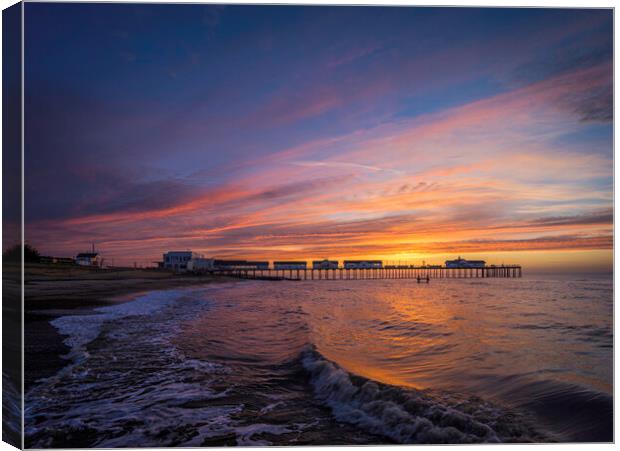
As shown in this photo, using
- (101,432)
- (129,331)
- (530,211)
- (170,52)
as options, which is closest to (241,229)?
(129,331)

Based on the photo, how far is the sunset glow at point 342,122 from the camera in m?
5.20

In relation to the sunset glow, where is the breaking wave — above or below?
below

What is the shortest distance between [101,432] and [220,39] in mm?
5019

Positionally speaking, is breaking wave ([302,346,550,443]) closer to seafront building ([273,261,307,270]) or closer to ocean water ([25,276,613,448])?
ocean water ([25,276,613,448])

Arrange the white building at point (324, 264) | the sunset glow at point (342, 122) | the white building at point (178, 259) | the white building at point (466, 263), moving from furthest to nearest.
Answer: the white building at point (324, 264) < the white building at point (466, 263) < the white building at point (178, 259) < the sunset glow at point (342, 122)

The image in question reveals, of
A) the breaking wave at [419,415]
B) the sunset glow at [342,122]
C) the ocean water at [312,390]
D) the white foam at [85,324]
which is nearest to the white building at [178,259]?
the white foam at [85,324]

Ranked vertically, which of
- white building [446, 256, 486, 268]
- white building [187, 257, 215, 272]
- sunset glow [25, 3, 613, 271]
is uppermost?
sunset glow [25, 3, 613, 271]

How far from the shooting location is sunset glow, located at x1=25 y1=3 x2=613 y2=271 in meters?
5.20

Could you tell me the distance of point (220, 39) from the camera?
5.97 metres

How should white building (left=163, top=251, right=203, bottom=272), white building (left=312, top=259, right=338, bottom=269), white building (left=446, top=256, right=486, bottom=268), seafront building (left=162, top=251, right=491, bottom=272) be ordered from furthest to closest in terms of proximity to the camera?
white building (left=312, top=259, right=338, bottom=269) < white building (left=446, top=256, right=486, bottom=268) < seafront building (left=162, top=251, right=491, bottom=272) < white building (left=163, top=251, right=203, bottom=272)

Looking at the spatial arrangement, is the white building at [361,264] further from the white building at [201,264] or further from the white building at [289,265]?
the white building at [201,264]

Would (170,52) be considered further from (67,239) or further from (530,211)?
(67,239)

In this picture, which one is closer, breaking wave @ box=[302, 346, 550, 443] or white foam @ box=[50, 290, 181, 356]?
breaking wave @ box=[302, 346, 550, 443]

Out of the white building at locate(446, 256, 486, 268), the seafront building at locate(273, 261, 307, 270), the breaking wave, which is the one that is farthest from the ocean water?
the white building at locate(446, 256, 486, 268)
